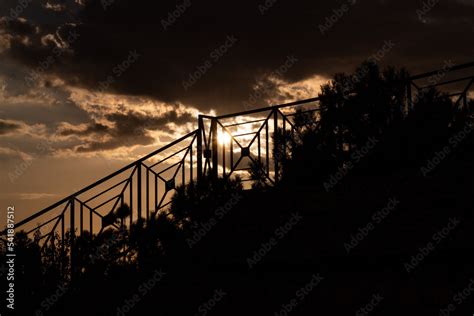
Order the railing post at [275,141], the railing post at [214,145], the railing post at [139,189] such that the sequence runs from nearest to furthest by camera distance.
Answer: the railing post at [275,141]
the railing post at [139,189]
the railing post at [214,145]

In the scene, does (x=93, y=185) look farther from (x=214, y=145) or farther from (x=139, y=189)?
(x=214, y=145)

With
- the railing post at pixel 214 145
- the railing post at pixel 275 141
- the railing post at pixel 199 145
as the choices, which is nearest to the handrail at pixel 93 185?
the railing post at pixel 199 145

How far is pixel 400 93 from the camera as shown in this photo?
9297mm

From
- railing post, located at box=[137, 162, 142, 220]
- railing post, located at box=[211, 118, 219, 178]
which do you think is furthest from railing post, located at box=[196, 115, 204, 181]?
railing post, located at box=[137, 162, 142, 220]

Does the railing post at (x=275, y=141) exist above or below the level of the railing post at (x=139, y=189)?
above

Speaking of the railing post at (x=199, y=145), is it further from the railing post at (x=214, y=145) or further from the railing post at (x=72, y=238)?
the railing post at (x=72, y=238)

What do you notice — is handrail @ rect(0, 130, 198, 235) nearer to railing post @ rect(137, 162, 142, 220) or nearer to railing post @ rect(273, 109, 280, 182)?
railing post @ rect(137, 162, 142, 220)

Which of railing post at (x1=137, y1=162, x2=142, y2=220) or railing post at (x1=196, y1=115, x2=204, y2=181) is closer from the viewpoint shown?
railing post at (x1=137, y1=162, x2=142, y2=220)

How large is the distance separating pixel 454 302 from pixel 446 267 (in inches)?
16.5

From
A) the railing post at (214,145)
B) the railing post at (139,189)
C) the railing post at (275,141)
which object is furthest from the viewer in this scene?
the railing post at (214,145)

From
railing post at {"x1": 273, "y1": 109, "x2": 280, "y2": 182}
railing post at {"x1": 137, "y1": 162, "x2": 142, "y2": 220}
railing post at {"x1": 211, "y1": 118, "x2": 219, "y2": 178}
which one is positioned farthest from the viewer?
railing post at {"x1": 211, "y1": 118, "x2": 219, "y2": 178}

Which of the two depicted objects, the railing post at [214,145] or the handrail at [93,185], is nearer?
the handrail at [93,185]

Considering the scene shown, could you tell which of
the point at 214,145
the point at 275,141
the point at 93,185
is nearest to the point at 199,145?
the point at 214,145

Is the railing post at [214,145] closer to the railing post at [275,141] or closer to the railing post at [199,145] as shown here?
the railing post at [199,145]
